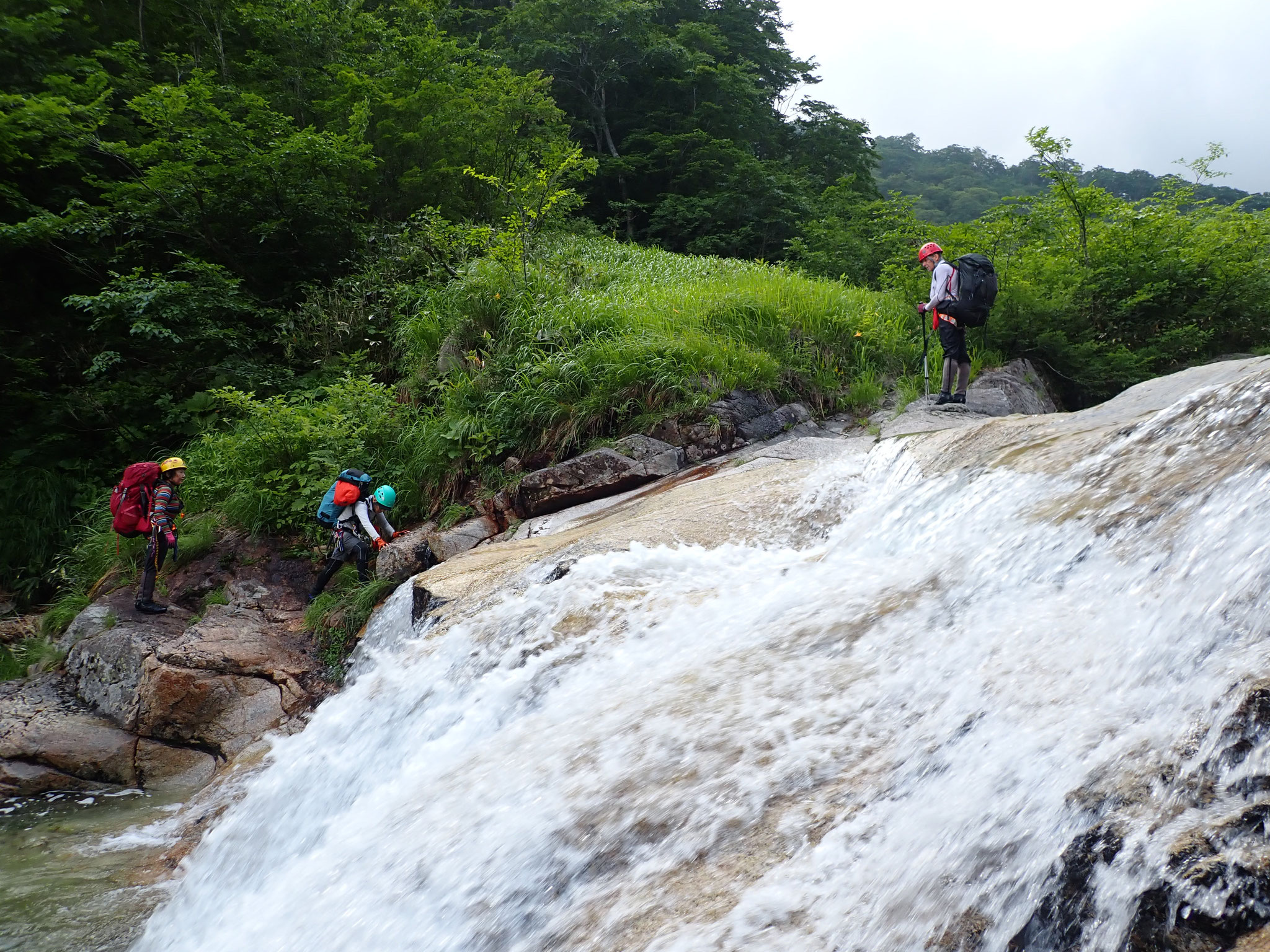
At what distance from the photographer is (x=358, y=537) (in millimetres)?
7570

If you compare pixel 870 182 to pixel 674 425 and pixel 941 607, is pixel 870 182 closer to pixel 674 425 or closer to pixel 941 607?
pixel 674 425

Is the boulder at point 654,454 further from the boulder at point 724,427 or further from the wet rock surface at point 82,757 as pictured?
the wet rock surface at point 82,757

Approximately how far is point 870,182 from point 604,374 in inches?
745

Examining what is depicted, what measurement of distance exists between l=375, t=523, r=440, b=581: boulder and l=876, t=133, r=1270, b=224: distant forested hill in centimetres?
2565

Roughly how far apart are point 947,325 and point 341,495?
6.02 metres

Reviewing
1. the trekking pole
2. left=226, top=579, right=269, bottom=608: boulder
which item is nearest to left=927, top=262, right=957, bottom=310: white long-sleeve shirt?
the trekking pole

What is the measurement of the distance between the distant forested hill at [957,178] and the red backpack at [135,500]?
2638 cm

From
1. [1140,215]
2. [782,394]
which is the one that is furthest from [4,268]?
[1140,215]

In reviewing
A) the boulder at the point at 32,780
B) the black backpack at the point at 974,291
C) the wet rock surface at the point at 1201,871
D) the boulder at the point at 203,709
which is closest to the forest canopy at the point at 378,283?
the black backpack at the point at 974,291

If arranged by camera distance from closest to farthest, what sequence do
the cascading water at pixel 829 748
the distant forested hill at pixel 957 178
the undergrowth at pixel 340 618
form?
the cascading water at pixel 829 748
the undergrowth at pixel 340 618
the distant forested hill at pixel 957 178

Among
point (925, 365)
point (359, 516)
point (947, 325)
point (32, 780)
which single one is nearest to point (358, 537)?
point (359, 516)

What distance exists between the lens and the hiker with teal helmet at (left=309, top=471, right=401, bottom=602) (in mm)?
7496

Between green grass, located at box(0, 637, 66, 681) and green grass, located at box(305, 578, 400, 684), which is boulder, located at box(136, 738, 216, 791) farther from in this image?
green grass, located at box(0, 637, 66, 681)

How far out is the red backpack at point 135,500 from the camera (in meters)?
7.55
